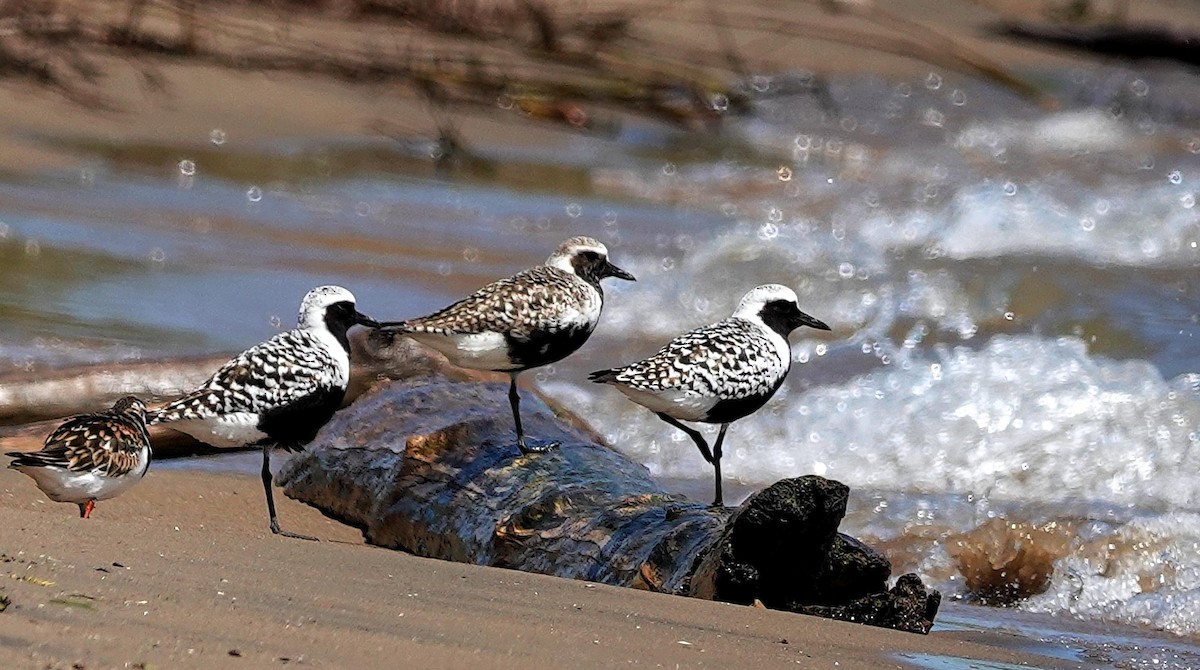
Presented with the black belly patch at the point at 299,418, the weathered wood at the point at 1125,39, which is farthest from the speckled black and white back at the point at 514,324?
the weathered wood at the point at 1125,39

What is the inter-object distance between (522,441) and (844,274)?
542cm

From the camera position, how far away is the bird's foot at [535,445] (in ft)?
20.6

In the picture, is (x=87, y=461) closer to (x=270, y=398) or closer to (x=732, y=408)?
(x=270, y=398)

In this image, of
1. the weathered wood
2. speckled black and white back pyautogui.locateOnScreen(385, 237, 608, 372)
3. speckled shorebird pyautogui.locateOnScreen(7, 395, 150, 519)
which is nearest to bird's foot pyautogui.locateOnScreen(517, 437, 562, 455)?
speckled black and white back pyautogui.locateOnScreen(385, 237, 608, 372)

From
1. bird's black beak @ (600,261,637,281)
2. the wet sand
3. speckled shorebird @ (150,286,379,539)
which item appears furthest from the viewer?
bird's black beak @ (600,261,637,281)

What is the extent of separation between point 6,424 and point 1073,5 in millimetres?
16156

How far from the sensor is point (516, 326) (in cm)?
640

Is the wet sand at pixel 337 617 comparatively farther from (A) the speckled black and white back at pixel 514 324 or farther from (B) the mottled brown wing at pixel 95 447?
(A) the speckled black and white back at pixel 514 324

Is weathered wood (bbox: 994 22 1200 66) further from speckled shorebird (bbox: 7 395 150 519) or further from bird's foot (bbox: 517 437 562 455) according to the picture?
speckled shorebird (bbox: 7 395 150 519)

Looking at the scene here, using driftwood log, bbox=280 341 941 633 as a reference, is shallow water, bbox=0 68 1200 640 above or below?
above

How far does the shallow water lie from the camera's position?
26.3 feet

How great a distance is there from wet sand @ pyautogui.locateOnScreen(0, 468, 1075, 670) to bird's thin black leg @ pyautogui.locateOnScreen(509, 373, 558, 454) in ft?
3.19

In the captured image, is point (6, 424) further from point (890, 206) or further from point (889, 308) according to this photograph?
point (890, 206)

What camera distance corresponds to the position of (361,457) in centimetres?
671
